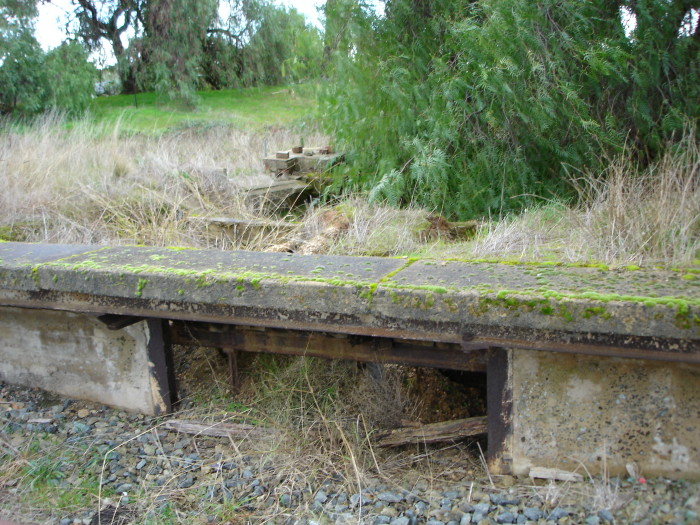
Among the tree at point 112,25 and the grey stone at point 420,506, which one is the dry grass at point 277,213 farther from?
the tree at point 112,25

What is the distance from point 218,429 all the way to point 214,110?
16.2 meters

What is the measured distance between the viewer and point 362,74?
6.06m

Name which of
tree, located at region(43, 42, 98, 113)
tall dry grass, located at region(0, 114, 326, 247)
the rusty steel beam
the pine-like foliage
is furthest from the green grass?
the rusty steel beam

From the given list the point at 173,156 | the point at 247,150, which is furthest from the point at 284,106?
the point at 173,156

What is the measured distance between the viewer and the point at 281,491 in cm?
253

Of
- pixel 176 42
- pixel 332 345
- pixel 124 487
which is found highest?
pixel 176 42

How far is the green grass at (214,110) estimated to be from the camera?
14867mm

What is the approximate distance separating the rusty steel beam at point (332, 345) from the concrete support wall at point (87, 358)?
197mm

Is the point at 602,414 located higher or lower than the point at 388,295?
lower

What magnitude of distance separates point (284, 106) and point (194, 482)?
1674 centimetres

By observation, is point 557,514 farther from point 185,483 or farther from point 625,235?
point 625,235

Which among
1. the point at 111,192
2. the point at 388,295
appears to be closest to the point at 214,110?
the point at 111,192

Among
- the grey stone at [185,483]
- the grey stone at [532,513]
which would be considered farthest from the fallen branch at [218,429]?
the grey stone at [532,513]

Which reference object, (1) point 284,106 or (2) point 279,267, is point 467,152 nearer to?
(2) point 279,267
